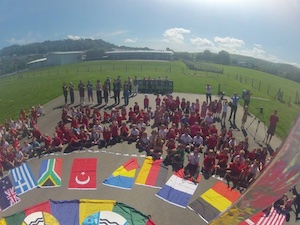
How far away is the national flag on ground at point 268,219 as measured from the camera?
25.6ft

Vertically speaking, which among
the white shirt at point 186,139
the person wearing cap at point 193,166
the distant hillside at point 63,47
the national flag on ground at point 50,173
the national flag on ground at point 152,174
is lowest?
the national flag on ground at point 50,173

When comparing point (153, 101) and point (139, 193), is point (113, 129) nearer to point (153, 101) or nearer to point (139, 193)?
point (139, 193)

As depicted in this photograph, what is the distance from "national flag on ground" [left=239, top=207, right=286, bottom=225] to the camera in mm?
7797

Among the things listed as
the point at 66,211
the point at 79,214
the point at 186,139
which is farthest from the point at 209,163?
the point at 66,211

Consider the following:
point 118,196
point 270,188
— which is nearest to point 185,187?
point 118,196

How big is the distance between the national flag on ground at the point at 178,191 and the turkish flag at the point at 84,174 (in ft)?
8.91

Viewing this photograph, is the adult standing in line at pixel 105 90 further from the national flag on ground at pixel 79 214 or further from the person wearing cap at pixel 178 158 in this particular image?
the national flag on ground at pixel 79 214

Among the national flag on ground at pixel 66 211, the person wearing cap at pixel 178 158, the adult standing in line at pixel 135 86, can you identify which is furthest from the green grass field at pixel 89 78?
the national flag on ground at pixel 66 211

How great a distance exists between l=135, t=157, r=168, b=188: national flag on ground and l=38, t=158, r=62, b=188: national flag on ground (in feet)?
10.8

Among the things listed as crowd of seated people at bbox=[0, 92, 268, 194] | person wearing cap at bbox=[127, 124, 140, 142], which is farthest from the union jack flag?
person wearing cap at bbox=[127, 124, 140, 142]

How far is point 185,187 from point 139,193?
1767 mm

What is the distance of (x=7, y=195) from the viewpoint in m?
9.52

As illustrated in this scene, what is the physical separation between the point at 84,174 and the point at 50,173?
4.91 ft

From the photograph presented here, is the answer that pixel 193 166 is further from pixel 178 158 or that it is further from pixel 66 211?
pixel 66 211
